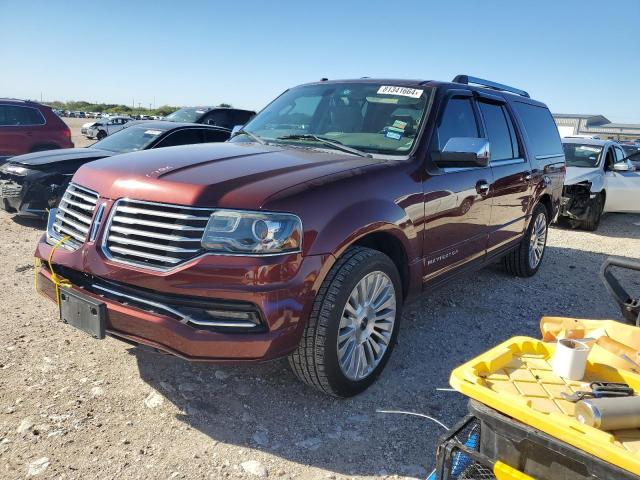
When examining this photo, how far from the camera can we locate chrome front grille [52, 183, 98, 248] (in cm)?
287

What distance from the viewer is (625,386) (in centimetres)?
186

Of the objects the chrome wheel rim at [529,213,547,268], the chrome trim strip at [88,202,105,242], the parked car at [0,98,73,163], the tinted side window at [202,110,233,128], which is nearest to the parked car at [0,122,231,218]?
the parked car at [0,98,73,163]

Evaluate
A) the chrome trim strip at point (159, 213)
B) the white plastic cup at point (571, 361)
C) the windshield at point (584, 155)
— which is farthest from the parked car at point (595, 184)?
the chrome trim strip at point (159, 213)

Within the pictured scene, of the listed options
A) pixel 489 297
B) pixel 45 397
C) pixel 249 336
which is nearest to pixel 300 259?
pixel 249 336

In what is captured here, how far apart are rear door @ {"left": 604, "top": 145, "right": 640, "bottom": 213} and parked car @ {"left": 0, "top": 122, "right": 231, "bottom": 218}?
7599 mm

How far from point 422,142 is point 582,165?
25.1 feet

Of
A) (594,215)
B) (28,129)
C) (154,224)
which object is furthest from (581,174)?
(28,129)

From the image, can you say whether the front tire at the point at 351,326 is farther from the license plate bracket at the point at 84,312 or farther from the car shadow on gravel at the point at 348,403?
the license plate bracket at the point at 84,312

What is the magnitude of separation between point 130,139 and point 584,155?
8.22m

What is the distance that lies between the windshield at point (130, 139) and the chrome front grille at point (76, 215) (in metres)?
4.16

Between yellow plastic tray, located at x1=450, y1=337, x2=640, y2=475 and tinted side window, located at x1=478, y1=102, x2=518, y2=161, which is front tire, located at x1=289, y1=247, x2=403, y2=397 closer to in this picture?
yellow plastic tray, located at x1=450, y1=337, x2=640, y2=475

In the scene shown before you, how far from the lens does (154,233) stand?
258 cm

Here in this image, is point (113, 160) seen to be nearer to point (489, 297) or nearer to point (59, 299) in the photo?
point (59, 299)

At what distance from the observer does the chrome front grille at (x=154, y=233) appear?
→ 2.52 m
